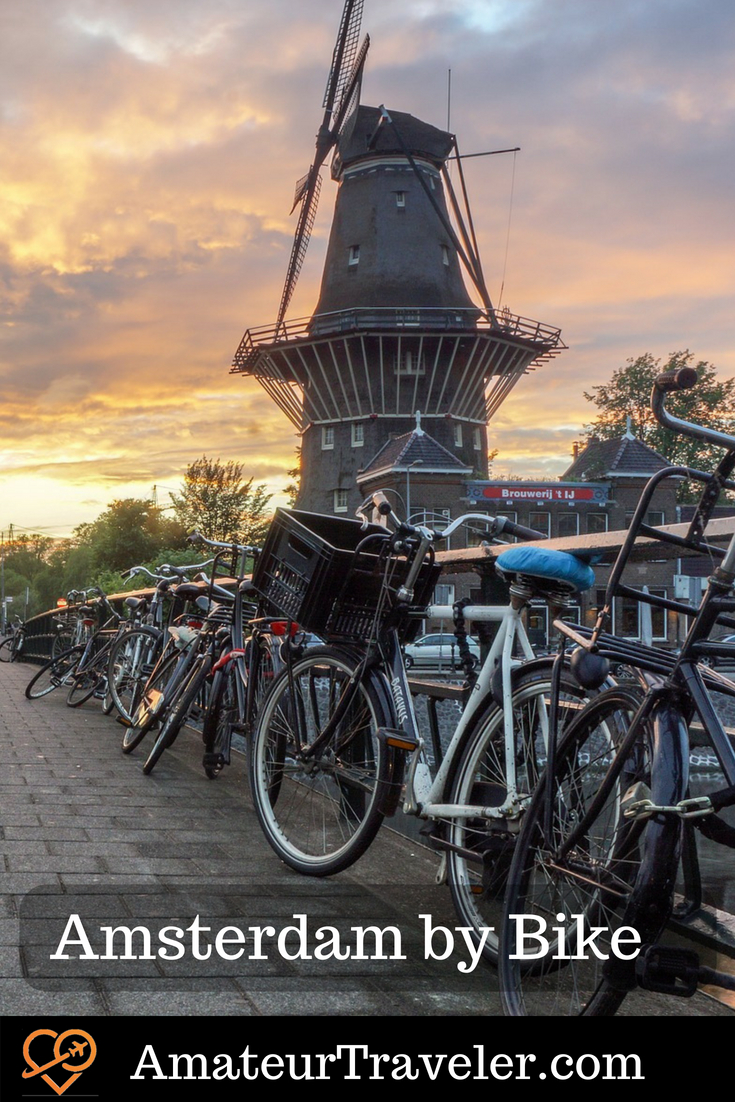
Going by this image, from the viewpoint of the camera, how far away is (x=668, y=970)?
7.20ft

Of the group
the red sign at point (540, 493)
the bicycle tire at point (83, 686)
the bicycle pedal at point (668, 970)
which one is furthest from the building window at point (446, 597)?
the red sign at point (540, 493)

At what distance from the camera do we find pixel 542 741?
121 inches

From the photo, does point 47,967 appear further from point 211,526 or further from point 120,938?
point 211,526

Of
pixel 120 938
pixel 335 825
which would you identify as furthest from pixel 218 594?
pixel 120 938

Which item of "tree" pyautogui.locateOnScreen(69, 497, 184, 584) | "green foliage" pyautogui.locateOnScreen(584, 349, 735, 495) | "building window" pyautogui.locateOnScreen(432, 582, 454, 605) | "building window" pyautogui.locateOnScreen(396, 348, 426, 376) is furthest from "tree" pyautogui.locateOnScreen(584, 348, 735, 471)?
"building window" pyautogui.locateOnScreen(432, 582, 454, 605)

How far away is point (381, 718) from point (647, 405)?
5964cm

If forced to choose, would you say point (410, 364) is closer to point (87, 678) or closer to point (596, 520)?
point (596, 520)

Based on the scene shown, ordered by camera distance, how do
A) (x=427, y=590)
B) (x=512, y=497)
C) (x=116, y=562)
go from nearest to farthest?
1. (x=427, y=590)
2. (x=512, y=497)
3. (x=116, y=562)

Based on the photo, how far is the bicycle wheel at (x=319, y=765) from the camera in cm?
392

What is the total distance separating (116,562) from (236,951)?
76.6m

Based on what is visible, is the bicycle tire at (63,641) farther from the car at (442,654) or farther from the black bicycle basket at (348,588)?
the black bicycle basket at (348,588)

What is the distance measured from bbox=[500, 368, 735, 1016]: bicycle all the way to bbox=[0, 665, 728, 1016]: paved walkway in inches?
14.9

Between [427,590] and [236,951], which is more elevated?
[427,590]
